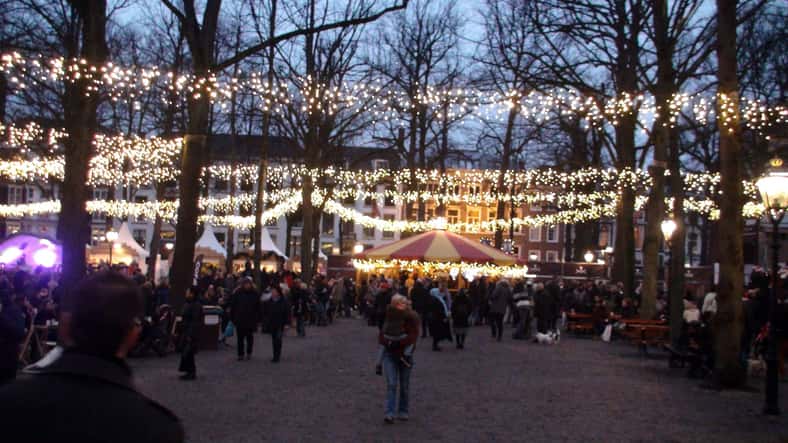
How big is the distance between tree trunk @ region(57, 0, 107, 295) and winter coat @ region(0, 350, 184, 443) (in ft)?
48.7

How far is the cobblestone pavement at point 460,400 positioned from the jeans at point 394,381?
228 mm

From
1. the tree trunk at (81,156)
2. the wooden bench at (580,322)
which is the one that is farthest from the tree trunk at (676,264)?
the tree trunk at (81,156)

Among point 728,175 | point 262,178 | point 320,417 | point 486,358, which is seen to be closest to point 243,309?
point 486,358

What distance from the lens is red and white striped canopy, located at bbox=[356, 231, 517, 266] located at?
29.3 meters

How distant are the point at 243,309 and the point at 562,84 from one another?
9.77 m

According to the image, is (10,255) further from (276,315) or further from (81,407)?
(81,407)

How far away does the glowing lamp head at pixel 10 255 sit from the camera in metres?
34.8

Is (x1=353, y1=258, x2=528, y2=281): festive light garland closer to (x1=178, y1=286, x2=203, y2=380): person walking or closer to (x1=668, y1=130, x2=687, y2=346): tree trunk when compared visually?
(x1=668, y1=130, x2=687, y2=346): tree trunk

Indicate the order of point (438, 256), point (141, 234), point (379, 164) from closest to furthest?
1. point (438, 256)
2. point (379, 164)
3. point (141, 234)

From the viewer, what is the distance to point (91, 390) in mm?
2348

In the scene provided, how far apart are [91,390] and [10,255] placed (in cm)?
3520

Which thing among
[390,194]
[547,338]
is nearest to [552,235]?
[390,194]

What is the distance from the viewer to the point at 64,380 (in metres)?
2.36

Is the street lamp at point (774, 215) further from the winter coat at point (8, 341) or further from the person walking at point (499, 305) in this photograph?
the person walking at point (499, 305)
